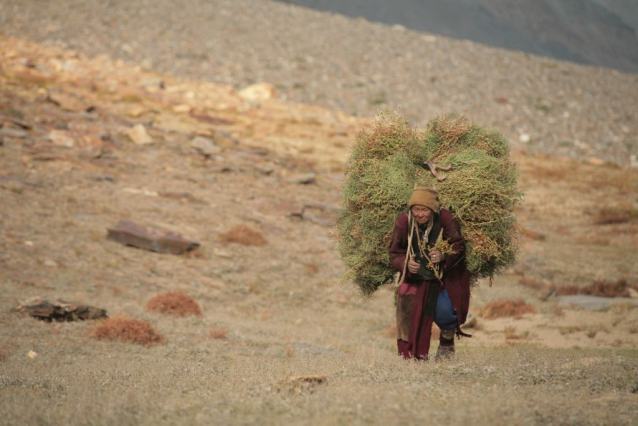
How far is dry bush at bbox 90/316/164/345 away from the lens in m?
11.3

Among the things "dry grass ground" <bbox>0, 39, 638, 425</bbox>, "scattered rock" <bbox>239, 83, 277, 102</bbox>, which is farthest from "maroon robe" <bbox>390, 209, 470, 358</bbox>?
"scattered rock" <bbox>239, 83, 277, 102</bbox>

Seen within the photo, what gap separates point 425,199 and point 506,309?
27.3 ft

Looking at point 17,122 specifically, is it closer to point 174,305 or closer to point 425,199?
point 174,305

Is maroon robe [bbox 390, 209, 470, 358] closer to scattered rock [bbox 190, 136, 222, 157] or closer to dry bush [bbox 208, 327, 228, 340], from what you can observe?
dry bush [bbox 208, 327, 228, 340]

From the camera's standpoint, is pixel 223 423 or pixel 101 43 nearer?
pixel 223 423

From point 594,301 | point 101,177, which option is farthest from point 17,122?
point 594,301

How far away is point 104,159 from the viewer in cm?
2412

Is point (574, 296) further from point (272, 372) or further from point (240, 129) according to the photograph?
point (240, 129)

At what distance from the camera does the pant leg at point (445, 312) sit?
788 cm

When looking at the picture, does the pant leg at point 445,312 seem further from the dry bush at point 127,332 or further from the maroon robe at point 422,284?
the dry bush at point 127,332

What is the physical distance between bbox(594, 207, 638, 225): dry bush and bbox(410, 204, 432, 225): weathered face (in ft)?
65.2

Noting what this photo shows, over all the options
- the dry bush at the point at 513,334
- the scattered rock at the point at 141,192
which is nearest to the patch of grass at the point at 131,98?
the scattered rock at the point at 141,192

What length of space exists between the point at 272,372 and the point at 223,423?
268cm

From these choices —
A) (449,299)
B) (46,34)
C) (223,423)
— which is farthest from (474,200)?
(46,34)
